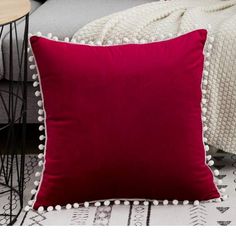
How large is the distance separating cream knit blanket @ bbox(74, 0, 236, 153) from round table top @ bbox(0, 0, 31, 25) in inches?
8.8

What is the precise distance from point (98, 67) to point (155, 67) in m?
0.15

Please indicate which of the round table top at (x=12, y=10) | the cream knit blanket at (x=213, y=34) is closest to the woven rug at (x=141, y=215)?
the cream knit blanket at (x=213, y=34)

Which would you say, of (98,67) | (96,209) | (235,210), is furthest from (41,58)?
(235,210)

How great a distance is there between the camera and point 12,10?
133 centimetres

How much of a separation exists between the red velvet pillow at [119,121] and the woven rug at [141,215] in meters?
0.05

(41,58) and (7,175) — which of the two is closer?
(41,58)

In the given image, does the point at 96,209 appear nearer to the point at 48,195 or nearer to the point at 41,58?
the point at 48,195

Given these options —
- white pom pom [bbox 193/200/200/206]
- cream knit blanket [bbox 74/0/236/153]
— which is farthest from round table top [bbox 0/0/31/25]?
white pom pom [bbox 193/200/200/206]

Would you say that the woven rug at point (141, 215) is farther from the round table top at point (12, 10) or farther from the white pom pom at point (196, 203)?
the round table top at point (12, 10)

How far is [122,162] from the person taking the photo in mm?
1341

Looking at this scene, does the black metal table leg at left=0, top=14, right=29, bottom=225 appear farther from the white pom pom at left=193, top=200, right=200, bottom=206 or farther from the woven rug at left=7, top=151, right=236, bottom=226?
the white pom pom at left=193, top=200, right=200, bottom=206

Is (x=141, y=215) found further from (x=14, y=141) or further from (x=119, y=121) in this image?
(x=14, y=141)

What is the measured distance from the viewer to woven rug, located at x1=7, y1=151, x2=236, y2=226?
4.44 ft
